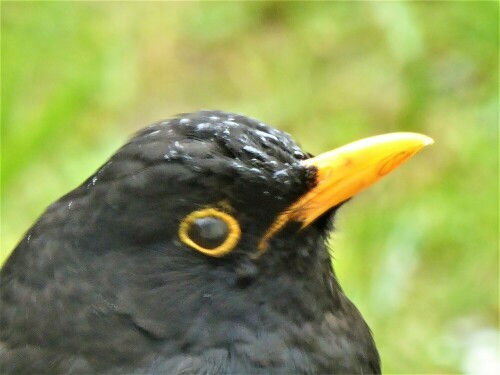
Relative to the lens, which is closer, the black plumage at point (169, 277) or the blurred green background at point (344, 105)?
the black plumage at point (169, 277)

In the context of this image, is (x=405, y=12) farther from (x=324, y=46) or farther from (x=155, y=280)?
(x=155, y=280)

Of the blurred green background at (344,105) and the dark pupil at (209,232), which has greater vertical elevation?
the blurred green background at (344,105)

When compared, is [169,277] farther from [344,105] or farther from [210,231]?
[344,105]

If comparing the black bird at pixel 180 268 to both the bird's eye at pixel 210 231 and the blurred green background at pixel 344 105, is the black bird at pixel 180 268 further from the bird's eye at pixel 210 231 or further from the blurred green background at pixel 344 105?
the blurred green background at pixel 344 105

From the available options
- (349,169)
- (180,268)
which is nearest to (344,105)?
(349,169)

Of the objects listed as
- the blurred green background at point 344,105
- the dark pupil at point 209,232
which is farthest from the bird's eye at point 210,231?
the blurred green background at point 344,105

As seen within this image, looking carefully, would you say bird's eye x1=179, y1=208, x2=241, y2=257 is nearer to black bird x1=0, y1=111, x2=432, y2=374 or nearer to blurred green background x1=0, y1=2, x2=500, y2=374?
black bird x1=0, y1=111, x2=432, y2=374

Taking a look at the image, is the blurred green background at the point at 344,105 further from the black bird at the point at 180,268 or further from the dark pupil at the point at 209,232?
the dark pupil at the point at 209,232
